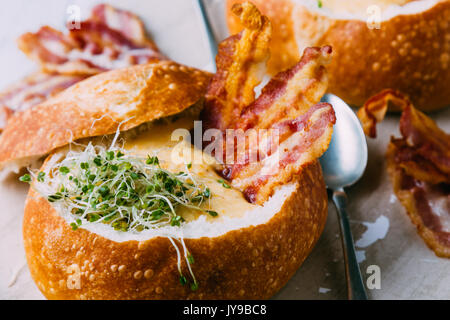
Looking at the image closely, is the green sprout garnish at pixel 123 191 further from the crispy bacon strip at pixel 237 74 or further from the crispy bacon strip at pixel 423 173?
the crispy bacon strip at pixel 423 173

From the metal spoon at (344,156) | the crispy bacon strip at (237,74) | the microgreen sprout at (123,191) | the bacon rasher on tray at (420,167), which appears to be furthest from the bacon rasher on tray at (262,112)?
the bacon rasher on tray at (420,167)

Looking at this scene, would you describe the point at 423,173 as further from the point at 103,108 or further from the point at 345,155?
the point at 103,108

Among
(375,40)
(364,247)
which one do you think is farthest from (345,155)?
(375,40)

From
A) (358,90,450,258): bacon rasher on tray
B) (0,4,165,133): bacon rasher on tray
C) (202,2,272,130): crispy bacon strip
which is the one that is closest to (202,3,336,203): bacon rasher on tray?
(202,2,272,130): crispy bacon strip

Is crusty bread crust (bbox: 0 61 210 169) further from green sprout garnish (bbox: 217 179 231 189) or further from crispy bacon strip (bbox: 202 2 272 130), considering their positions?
green sprout garnish (bbox: 217 179 231 189)
